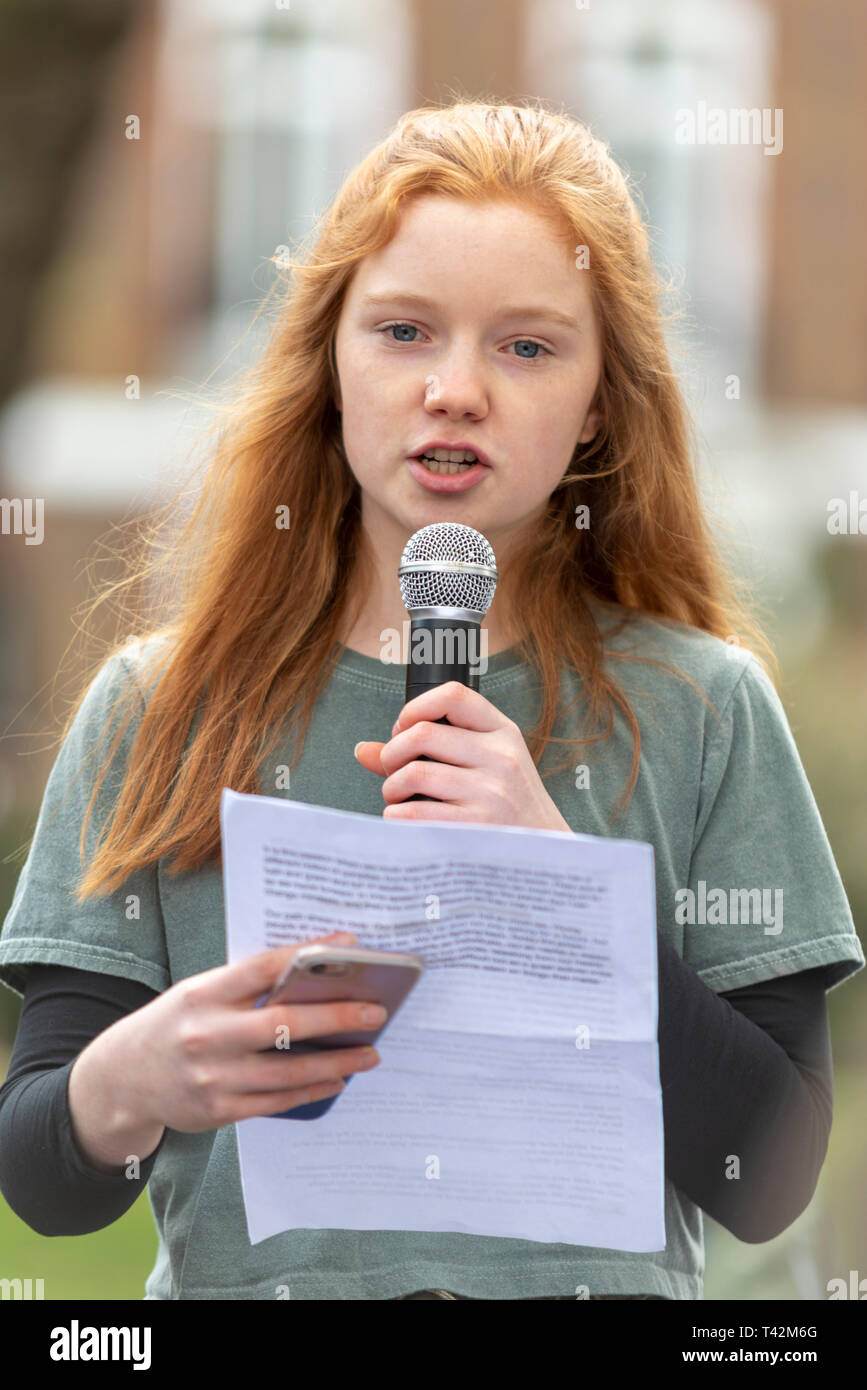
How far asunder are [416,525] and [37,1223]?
895 mm

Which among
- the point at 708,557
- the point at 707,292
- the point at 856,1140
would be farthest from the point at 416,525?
the point at 707,292

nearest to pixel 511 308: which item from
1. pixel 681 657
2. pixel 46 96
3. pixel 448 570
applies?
pixel 448 570

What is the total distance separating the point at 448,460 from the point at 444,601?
11.4 inches

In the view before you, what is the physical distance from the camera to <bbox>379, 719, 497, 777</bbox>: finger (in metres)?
1.37

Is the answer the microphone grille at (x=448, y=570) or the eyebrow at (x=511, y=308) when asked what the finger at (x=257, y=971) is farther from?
the eyebrow at (x=511, y=308)

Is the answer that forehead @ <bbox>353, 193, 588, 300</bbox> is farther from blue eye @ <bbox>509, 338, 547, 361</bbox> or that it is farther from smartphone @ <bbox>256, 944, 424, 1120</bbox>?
smartphone @ <bbox>256, 944, 424, 1120</bbox>

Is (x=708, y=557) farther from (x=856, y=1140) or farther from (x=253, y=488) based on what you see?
(x=856, y=1140)

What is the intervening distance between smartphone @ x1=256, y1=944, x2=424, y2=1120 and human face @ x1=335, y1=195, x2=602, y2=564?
59cm

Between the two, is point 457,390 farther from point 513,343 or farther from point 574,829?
point 574,829

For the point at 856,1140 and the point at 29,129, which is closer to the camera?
the point at 856,1140

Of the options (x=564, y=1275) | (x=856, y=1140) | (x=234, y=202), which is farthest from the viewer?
(x=234, y=202)

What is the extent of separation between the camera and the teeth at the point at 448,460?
1734 mm

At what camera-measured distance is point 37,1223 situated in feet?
5.81

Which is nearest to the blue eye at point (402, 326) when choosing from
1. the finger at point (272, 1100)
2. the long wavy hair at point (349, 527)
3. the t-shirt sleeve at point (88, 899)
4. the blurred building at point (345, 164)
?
the long wavy hair at point (349, 527)
